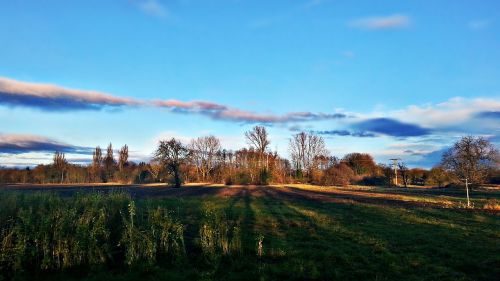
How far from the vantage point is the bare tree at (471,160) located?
39.5 m

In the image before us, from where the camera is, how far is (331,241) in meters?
14.6

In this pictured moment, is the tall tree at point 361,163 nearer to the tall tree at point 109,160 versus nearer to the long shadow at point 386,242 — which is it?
the tall tree at point 109,160

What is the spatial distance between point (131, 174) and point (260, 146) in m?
30.3

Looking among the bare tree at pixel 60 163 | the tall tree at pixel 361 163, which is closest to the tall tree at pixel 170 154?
the bare tree at pixel 60 163

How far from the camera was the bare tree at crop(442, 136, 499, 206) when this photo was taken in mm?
39550

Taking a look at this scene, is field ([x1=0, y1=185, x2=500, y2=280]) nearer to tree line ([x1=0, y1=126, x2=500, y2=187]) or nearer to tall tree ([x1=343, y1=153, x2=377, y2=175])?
tree line ([x1=0, y1=126, x2=500, y2=187])

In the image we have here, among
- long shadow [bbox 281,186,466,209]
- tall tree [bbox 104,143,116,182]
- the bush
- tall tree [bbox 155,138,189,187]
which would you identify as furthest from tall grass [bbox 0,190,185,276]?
tall tree [bbox 104,143,116,182]

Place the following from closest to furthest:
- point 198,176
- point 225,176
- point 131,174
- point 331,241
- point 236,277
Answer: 1. point 236,277
2. point 331,241
3. point 225,176
4. point 131,174
5. point 198,176

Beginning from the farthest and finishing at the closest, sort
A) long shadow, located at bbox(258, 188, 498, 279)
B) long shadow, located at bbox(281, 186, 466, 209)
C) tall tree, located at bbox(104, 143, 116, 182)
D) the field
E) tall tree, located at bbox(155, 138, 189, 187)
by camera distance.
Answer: tall tree, located at bbox(104, 143, 116, 182), tall tree, located at bbox(155, 138, 189, 187), long shadow, located at bbox(281, 186, 466, 209), long shadow, located at bbox(258, 188, 498, 279), the field

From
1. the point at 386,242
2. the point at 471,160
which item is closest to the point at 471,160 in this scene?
the point at 471,160

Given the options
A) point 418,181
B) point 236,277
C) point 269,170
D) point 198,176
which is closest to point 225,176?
point 269,170

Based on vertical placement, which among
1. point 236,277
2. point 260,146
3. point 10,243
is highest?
point 260,146

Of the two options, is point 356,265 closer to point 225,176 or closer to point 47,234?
point 47,234

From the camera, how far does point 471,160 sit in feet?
133
